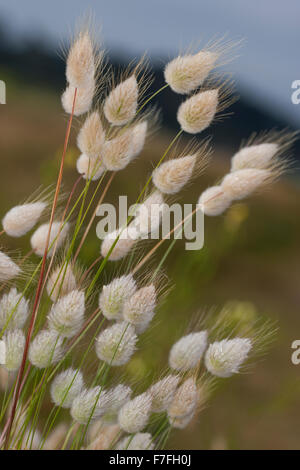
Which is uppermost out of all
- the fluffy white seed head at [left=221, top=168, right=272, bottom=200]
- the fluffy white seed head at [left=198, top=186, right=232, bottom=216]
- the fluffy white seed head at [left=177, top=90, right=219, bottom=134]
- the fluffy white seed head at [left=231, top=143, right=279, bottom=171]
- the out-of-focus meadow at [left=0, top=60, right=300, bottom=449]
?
the fluffy white seed head at [left=177, top=90, right=219, bottom=134]

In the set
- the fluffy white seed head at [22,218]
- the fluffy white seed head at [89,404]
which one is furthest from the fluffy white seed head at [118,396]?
the fluffy white seed head at [22,218]

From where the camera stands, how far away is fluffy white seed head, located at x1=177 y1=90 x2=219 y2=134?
38 centimetres

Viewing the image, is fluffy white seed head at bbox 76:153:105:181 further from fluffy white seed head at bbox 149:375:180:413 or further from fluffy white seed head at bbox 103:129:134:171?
fluffy white seed head at bbox 149:375:180:413

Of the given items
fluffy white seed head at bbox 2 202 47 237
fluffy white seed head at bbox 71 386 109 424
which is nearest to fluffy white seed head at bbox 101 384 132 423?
fluffy white seed head at bbox 71 386 109 424

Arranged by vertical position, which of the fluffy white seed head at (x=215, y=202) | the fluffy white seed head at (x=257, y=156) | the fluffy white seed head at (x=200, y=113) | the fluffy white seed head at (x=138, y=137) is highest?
the fluffy white seed head at (x=200, y=113)

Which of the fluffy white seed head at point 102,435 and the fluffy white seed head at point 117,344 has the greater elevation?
the fluffy white seed head at point 117,344

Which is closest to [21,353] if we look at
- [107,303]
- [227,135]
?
[107,303]

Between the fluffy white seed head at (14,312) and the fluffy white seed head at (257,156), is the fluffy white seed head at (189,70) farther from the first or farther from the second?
the fluffy white seed head at (14,312)

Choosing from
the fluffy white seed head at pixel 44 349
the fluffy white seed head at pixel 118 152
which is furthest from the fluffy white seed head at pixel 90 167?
the fluffy white seed head at pixel 44 349

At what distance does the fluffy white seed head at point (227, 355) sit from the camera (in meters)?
0.35

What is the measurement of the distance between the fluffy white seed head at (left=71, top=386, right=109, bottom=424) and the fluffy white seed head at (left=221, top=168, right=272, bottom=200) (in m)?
→ 0.15

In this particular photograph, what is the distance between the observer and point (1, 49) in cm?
658

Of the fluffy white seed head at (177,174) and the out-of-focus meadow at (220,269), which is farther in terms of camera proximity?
the out-of-focus meadow at (220,269)
